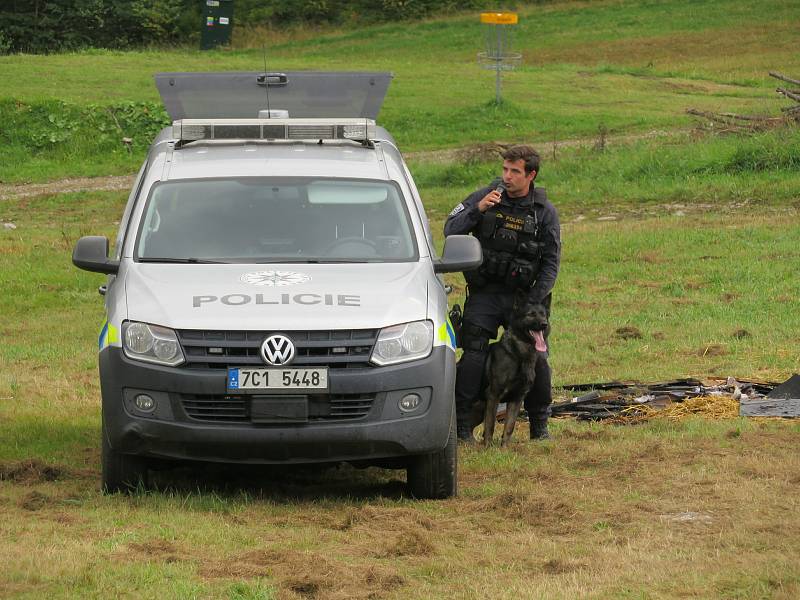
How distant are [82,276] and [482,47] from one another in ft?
113

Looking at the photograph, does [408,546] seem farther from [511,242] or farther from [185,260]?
[511,242]

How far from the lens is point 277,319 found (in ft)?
21.2

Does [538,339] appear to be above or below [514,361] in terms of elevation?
above

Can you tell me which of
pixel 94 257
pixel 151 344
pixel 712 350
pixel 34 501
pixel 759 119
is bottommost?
pixel 759 119

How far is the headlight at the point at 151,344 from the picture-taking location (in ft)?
21.3

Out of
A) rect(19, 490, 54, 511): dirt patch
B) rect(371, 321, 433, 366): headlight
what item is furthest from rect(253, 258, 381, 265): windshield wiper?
rect(19, 490, 54, 511): dirt patch

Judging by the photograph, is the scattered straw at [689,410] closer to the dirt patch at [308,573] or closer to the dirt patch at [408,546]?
the dirt patch at [408,546]

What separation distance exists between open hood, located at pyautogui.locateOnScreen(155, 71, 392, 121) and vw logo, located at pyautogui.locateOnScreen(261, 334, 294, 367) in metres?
3.54

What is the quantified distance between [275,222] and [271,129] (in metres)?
1.02

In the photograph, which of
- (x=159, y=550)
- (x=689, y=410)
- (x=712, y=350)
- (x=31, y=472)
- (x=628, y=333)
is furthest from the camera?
(x=628, y=333)

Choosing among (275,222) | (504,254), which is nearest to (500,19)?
(504,254)

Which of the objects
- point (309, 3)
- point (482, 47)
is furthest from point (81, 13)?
point (482, 47)

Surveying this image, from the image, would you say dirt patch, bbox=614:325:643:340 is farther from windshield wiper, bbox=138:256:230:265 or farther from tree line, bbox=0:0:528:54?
tree line, bbox=0:0:528:54

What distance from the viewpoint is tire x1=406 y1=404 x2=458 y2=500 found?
22.6ft
